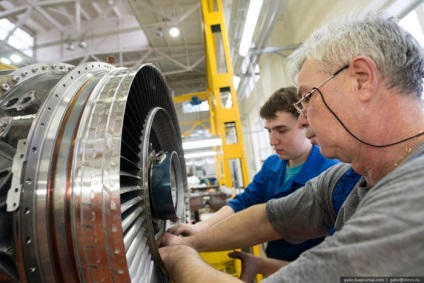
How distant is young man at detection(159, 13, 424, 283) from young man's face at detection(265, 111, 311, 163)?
51 cm

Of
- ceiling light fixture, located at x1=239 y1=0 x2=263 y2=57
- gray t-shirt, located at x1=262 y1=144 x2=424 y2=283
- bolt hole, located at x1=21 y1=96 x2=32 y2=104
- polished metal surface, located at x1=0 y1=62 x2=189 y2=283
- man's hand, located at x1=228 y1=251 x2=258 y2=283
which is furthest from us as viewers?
ceiling light fixture, located at x1=239 y1=0 x2=263 y2=57

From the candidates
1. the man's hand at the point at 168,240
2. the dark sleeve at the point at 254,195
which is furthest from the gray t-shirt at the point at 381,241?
the dark sleeve at the point at 254,195

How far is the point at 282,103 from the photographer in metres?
1.53

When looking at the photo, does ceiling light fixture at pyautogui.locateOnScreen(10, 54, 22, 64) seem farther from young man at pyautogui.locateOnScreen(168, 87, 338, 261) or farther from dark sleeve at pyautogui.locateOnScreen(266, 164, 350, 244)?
dark sleeve at pyautogui.locateOnScreen(266, 164, 350, 244)

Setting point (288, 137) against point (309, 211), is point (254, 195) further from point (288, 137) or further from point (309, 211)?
point (309, 211)

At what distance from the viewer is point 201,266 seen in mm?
740

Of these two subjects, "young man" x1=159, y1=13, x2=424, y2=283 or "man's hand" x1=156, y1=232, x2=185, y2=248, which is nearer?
"young man" x1=159, y1=13, x2=424, y2=283

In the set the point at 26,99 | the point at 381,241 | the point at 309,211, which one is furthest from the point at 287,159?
the point at 26,99

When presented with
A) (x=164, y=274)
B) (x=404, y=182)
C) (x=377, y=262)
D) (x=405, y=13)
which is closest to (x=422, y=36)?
(x=405, y=13)

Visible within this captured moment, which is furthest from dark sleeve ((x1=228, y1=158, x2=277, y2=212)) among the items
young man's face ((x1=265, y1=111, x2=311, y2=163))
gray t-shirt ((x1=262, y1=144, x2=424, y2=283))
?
gray t-shirt ((x1=262, y1=144, x2=424, y2=283))

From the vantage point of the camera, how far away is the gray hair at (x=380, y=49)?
2.09ft

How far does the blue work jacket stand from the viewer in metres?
1.41

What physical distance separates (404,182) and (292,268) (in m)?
0.25

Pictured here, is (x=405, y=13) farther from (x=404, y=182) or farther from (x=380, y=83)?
(x=404, y=182)
